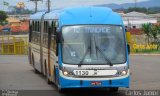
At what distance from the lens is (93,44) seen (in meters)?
15.5

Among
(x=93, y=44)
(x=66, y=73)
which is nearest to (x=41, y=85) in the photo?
(x=66, y=73)

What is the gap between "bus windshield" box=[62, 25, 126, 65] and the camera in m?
15.3

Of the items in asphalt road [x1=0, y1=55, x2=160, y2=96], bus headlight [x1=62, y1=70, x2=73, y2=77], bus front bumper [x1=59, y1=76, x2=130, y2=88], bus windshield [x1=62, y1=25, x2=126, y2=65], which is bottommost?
asphalt road [x1=0, y1=55, x2=160, y2=96]

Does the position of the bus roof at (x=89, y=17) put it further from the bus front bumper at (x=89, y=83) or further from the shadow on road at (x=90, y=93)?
the shadow on road at (x=90, y=93)

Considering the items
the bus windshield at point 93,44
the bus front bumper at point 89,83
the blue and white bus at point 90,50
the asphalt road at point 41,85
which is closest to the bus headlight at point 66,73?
the blue and white bus at point 90,50

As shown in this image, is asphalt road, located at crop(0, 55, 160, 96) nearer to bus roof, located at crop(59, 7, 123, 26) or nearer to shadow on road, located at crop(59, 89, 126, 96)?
shadow on road, located at crop(59, 89, 126, 96)

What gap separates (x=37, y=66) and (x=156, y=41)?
3159 cm

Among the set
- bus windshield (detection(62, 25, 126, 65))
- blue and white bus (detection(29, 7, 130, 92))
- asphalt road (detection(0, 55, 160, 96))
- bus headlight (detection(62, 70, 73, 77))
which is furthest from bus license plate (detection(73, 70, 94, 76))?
asphalt road (detection(0, 55, 160, 96))

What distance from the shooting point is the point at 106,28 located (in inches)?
619

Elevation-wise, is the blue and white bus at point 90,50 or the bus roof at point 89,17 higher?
the bus roof at point 89,17

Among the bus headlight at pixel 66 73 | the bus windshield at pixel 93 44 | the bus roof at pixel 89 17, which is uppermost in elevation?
the bus roof at pixel 89 17

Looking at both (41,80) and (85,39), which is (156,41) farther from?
(85,39)

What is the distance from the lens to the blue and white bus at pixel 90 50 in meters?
15.0

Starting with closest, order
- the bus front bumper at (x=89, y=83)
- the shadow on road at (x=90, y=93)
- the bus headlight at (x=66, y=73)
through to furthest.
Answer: the bus front bumper at (x=89, y=83)
the bus headlight at (x=66, y=73)
the shadow on road at (x=90, y=93)
